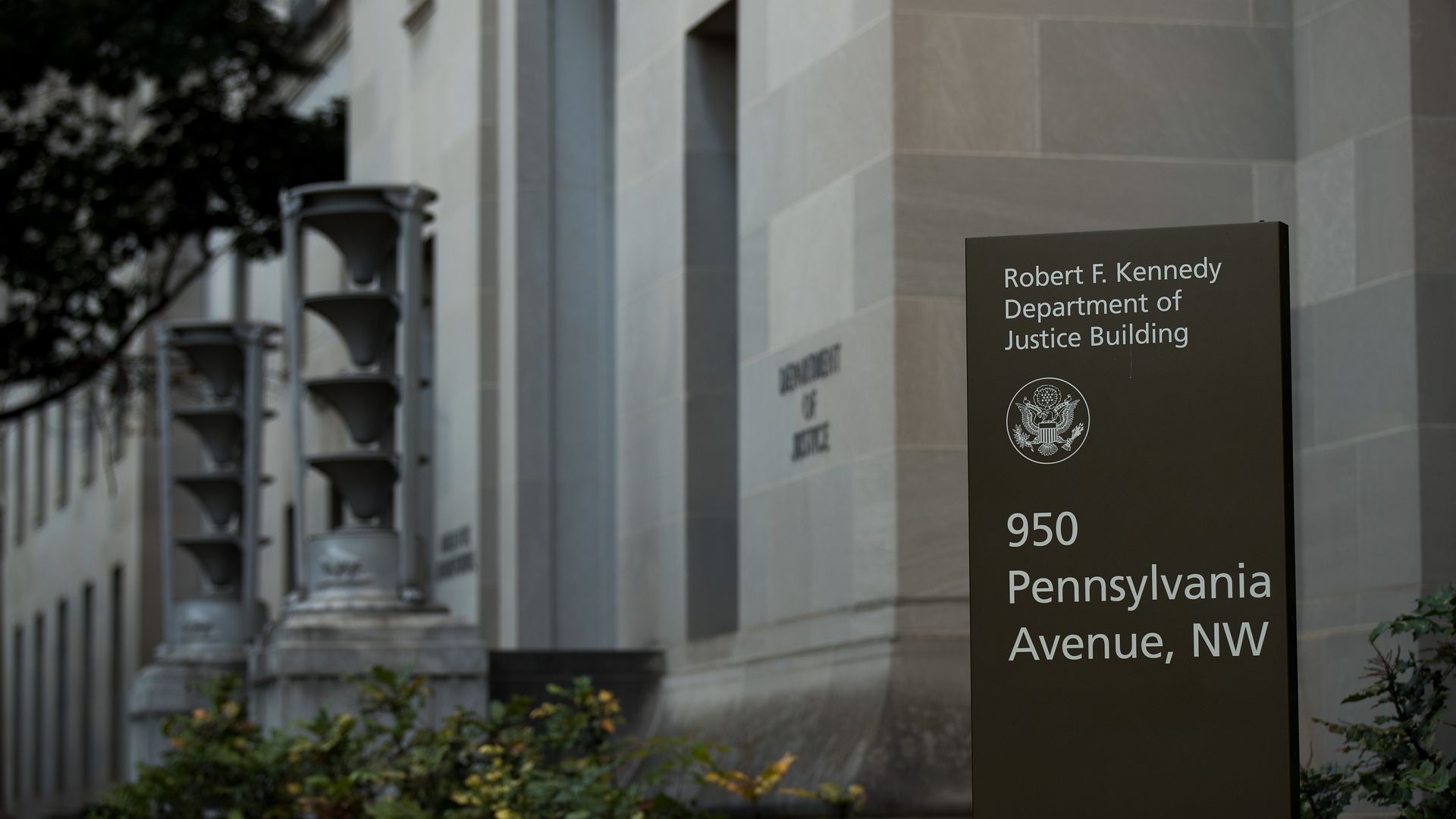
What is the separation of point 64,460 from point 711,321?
34631 millimetres

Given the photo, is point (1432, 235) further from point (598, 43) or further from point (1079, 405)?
point (598, 43)

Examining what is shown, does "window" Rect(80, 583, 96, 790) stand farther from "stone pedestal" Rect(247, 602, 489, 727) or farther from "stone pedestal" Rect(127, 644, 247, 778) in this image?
"stone pedestal" Rect(247, 602, 489, 727)

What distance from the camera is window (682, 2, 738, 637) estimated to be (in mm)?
13859

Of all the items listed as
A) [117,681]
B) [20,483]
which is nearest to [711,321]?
[117,681]

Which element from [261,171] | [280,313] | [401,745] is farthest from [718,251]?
[280,313]

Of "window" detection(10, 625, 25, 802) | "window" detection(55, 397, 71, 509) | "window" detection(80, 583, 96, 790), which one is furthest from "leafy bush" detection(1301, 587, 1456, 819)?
"window" detection(10, 625, 25, 802)

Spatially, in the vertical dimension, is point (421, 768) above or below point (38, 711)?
above

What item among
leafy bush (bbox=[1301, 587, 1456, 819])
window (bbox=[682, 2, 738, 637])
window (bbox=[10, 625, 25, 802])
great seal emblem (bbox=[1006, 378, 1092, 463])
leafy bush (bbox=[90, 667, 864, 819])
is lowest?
window (bbox=[10, 625, 25, 802])

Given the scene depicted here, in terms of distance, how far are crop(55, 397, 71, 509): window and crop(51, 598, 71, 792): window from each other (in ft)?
7.09

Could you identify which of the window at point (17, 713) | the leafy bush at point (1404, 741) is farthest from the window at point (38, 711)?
the leafy bush at point (1404, 741)

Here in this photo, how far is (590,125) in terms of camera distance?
56.0 ft

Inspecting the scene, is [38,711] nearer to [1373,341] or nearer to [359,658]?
[359,658]

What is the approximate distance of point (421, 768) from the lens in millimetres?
10906

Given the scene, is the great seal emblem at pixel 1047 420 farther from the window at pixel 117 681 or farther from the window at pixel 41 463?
the window at pixel 41 463
